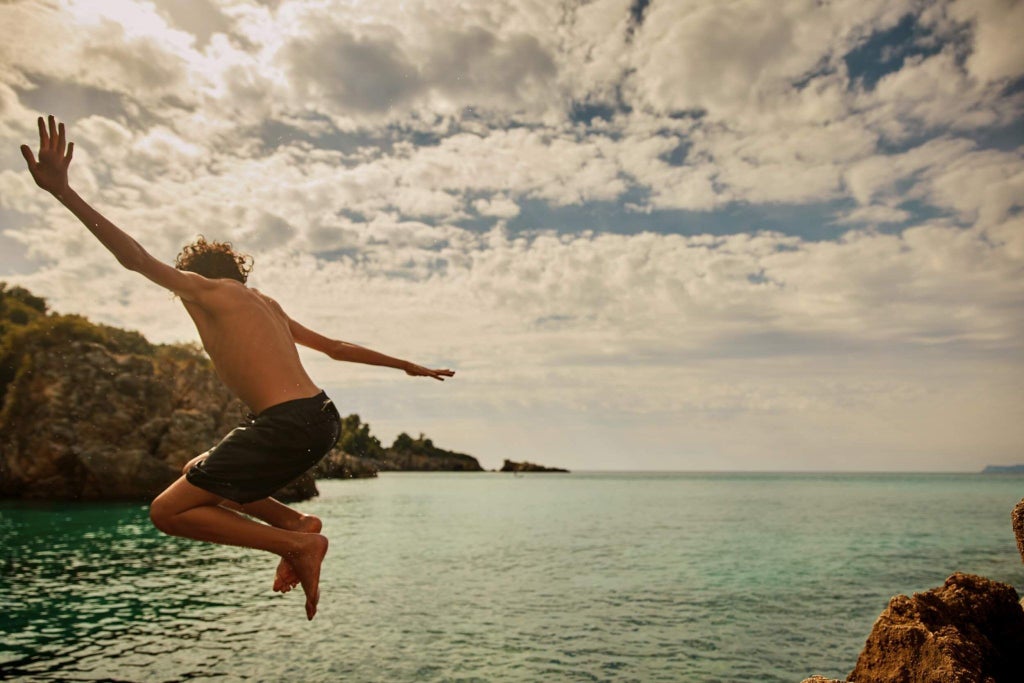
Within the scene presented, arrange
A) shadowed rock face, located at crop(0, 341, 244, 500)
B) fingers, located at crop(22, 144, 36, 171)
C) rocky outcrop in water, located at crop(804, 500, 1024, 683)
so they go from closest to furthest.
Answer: fingers, located at crop(22, 144, 36, 171) < rocky outcrop in water, located at crop(804, 500, 1024, 683) < shadowed rock face, located at crop(0, 341, 244, 500)

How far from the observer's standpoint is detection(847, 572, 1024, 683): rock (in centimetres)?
681

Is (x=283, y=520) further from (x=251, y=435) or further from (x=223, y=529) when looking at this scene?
(x=251, y=435)

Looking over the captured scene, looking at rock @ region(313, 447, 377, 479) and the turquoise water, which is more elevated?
rock @ region(313, 447, 377, 479)

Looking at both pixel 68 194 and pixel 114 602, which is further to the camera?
pixel 114 602

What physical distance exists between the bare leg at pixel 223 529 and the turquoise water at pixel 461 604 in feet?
→ 36.9

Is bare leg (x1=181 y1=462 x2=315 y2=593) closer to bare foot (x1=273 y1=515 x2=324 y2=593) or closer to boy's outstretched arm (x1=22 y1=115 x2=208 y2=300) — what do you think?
bare foot (x1=273 y1=515 x2=324 y2=593)

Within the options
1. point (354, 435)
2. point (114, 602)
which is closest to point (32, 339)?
point (114, 602)

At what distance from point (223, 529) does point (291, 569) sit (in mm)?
663

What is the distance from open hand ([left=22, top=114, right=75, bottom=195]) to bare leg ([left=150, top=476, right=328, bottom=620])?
1.88 metres

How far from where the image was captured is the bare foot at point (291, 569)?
15.1 ft

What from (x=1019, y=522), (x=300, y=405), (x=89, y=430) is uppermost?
(x=89, y=430)

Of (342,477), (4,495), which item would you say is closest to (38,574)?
(4,495)

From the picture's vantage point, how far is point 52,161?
3562mm

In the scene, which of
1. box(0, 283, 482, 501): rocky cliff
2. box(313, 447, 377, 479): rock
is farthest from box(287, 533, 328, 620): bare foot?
box(313, 447, 377, 479): rock
